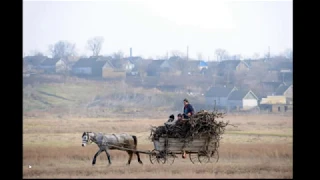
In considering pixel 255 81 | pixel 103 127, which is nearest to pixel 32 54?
pixel 255 81

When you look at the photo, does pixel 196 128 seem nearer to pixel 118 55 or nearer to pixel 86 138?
pixel 86 138

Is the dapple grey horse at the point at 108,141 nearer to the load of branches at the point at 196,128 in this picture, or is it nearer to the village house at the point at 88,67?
the load of branches at the point at 196,128

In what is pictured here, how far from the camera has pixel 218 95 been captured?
98.8 meters

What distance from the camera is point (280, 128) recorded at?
6103 centimetres

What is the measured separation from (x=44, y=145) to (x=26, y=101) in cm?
4283

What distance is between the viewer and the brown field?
2334cm

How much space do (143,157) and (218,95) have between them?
66476mm

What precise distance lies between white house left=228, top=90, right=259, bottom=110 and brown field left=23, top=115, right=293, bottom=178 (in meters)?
32.0

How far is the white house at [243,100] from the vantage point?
94300mm

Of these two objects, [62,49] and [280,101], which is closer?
[280,101]

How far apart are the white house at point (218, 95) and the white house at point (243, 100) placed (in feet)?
2.29

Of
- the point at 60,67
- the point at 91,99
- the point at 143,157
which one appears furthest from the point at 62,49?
the point at 143,157

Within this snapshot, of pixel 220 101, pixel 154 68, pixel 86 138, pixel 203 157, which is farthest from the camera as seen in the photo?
pixel 154 68

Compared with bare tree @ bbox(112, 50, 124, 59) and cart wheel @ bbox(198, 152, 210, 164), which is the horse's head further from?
bare tree @ bbox(112, 50, 124, 59)
